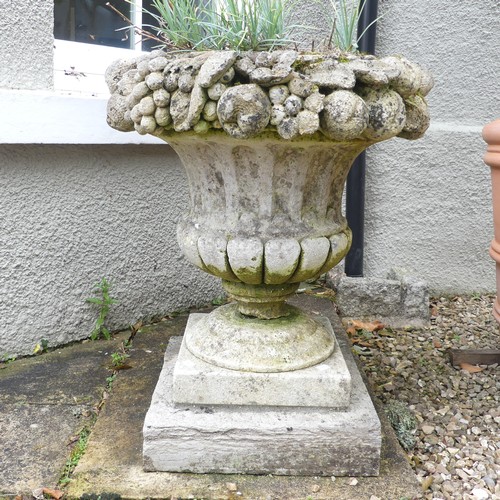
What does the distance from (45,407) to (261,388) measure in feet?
2.89

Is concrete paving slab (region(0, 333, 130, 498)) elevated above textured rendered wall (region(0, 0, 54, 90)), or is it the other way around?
textured rendered wall (region(0, 0, 54, 90))

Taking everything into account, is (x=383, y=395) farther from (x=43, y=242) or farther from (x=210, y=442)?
(x=43, y=242)

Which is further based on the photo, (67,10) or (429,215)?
(429,215)

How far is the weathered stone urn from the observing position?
1568 mm

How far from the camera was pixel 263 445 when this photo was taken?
5.93 feet

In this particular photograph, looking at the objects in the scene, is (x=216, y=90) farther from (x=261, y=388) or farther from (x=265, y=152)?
(x=261, y=388)

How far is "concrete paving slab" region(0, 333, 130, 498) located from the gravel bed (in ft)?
3.81

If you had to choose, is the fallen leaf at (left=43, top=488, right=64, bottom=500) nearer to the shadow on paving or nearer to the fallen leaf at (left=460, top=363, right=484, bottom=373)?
the shadow on paving

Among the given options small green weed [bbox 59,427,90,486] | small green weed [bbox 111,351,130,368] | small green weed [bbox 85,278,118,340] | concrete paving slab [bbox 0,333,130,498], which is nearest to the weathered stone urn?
small green weed [bbox 59,427,90,486]

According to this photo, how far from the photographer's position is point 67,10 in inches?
110

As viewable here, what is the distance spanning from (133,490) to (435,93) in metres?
2.78

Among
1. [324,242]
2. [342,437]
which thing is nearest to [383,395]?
[342,437]

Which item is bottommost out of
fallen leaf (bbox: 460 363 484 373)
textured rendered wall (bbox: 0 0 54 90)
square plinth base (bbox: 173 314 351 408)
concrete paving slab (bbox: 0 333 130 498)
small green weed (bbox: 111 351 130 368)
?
fallen leaf (bbox: 460 363 484 373)

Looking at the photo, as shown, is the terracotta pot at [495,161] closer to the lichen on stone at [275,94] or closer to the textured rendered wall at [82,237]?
the lichen on stone at [275,94]
